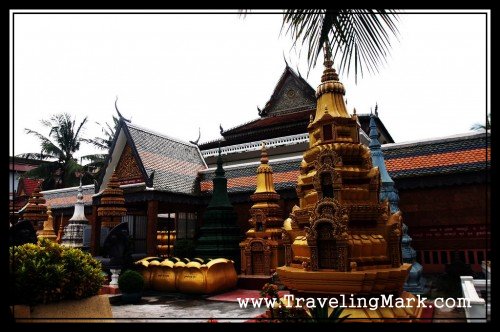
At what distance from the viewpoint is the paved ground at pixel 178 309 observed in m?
8.84

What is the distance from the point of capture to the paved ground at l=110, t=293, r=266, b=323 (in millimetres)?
8844

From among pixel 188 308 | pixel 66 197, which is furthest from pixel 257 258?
pixel 66 197

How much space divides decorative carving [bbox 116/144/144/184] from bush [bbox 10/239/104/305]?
9545 mm

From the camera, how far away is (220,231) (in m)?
14.2

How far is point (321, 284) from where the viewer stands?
22.1ft

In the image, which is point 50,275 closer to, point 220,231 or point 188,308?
point 188,308

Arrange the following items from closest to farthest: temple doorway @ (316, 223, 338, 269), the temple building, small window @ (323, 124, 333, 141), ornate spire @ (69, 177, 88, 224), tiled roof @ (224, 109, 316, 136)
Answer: temple doorway @ (316, 223, 338, 269)
small window @ (323, 124, 333, 141)
the temple building
ornate spire @ (69, 177, 88, 224)
tiled roof @ (224, 109, 316, 136)

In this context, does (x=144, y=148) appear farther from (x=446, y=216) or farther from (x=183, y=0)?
(x=183, y=0)

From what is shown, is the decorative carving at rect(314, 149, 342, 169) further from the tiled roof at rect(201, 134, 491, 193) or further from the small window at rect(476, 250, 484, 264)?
the small window at rect(476, 250, 484, 264)

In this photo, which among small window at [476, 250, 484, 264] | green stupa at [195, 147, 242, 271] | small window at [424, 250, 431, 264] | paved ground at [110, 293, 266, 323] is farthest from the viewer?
green stupa at [195, 147, 242, 271]

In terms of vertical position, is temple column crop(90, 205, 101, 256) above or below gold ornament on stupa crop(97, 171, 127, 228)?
below

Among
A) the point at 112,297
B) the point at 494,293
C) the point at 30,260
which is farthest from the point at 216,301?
the point at 494,293

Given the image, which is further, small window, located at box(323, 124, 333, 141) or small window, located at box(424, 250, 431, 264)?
small window, located at box(424, 250, 431, 264)

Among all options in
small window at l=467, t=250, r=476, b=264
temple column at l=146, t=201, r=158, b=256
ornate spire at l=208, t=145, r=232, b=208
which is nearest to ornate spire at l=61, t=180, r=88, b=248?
temple column at l=146, t=201, r=158, b=256
